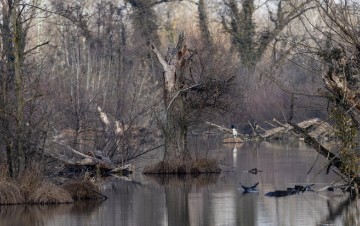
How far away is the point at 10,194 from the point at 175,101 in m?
10.6

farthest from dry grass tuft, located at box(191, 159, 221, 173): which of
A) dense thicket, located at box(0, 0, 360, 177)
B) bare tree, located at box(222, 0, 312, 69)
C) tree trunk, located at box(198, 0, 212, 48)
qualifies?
bare tree, located at box(222, 0, 312, 69)

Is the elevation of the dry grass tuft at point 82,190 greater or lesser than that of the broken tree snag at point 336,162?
lesser

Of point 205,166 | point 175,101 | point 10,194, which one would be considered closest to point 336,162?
point 10,194

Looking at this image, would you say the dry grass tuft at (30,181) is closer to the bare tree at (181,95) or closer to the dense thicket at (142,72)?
the dense thicket at (142,72)

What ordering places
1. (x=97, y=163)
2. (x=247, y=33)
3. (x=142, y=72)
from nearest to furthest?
(x=97, y=163) < (x=142, y=72) < (x=247, y=33)

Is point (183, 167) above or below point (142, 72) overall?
below

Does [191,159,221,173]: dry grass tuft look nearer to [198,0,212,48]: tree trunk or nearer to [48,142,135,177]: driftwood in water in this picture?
[48,142,135,177]: driftwood in water

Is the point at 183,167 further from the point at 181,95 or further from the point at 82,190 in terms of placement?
the point at 82,190

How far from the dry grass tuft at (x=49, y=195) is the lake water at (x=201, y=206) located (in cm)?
30

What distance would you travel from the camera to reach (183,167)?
97.8ft

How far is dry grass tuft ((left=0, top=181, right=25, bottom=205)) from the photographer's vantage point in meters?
20.8

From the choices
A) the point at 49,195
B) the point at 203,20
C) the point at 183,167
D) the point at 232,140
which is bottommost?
the point at 49,195

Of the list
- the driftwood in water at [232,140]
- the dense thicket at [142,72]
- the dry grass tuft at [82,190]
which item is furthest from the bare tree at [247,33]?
the dry grass tuft at [82,190]

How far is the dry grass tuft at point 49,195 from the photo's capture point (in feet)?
68.7
